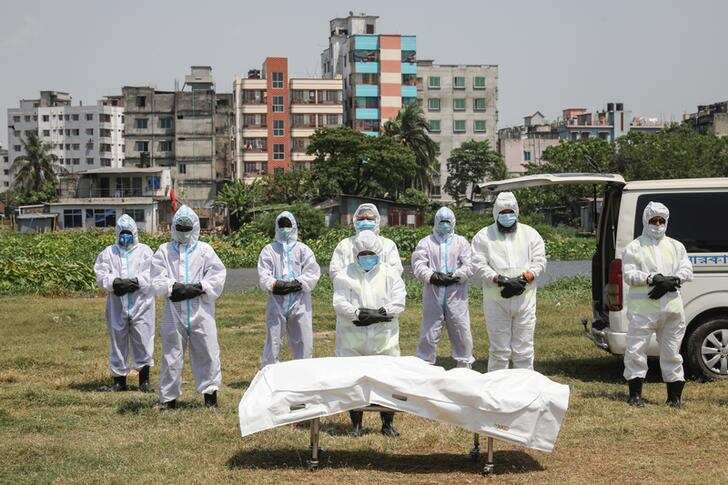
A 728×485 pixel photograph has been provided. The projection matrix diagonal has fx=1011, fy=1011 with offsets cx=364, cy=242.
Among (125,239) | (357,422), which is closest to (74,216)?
(125,239)

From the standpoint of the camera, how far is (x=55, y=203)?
76438mm

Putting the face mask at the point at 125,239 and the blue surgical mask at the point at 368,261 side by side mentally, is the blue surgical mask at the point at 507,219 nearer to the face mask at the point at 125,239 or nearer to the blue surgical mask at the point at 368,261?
the blue surgical mask at the point at 368,261

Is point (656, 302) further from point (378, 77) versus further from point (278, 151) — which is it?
point (378, 77)

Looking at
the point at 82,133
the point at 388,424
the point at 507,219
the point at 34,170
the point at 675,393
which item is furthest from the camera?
the point at 82,133

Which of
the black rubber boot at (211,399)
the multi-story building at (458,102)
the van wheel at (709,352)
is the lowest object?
the black rubber boot at (211,399)

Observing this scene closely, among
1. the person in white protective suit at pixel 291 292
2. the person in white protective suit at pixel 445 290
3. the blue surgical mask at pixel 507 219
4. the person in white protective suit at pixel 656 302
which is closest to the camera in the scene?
the person in white protective suit at pixel 656 302

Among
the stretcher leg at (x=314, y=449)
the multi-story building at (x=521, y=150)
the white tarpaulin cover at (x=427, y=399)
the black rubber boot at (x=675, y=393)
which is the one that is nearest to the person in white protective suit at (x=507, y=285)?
the black rubber boot at (x=675, y=393)

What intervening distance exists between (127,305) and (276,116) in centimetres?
8100

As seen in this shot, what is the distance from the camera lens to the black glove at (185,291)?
34.4ft

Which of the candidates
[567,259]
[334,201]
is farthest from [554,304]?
[334,201]

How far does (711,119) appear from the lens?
106812 millimetres

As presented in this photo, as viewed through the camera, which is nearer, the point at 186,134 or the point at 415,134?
the point at 415,134

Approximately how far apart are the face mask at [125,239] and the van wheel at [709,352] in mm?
6921

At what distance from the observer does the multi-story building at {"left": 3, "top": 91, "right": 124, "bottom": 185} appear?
422 ft
